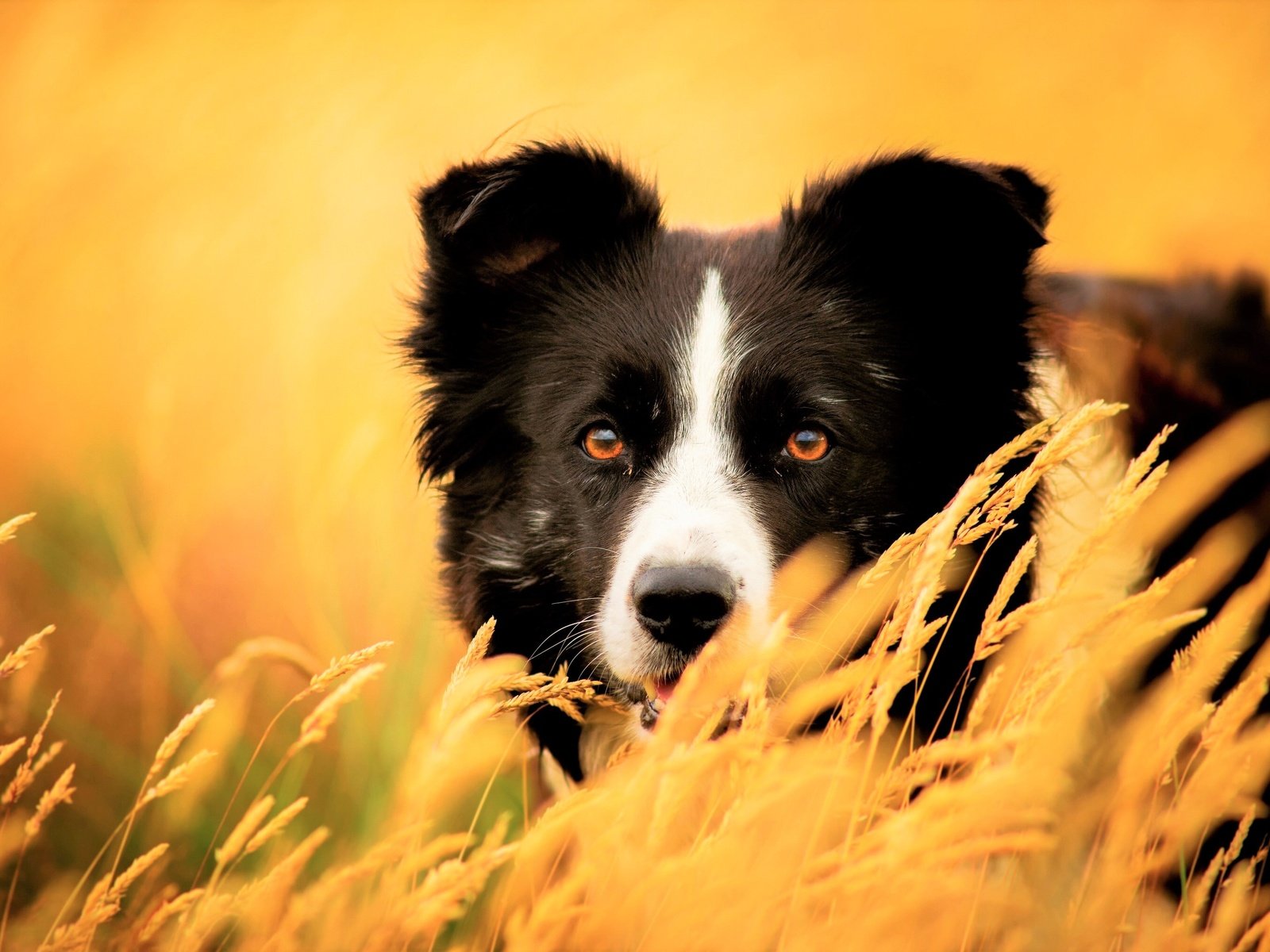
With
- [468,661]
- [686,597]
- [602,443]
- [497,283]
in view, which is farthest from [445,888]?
[497,283]

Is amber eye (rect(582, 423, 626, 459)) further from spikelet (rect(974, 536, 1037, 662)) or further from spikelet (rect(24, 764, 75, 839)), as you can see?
spikelet (rect(24, 764, 75, 839))

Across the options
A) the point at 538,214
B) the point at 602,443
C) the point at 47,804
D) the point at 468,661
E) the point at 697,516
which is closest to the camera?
the point at 47,804

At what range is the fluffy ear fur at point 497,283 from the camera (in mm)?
3342

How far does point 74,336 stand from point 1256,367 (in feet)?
17.7

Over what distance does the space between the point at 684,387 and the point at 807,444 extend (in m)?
0.38

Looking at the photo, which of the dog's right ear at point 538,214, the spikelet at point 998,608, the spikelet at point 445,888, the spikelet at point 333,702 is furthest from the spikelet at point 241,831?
the dog's right ear at point 538,214

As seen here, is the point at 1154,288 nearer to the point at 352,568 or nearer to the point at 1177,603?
the point at 1177,603

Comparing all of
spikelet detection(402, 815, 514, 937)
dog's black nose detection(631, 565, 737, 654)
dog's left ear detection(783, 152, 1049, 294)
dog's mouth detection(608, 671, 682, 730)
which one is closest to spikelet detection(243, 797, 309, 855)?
spikelet detection(402, 815, 514, 937)

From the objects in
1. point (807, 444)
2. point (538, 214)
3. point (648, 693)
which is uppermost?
point (538, 214)

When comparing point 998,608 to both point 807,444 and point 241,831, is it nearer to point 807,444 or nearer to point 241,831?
point 807,444

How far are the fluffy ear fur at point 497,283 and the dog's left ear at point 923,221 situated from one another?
→ 563mm

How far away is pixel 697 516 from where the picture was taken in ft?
8.81

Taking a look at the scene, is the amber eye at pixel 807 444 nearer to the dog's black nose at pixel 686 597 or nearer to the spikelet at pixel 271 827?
the dog's black nose at pixel 686 597

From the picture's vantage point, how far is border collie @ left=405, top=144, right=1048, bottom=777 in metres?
2.82
